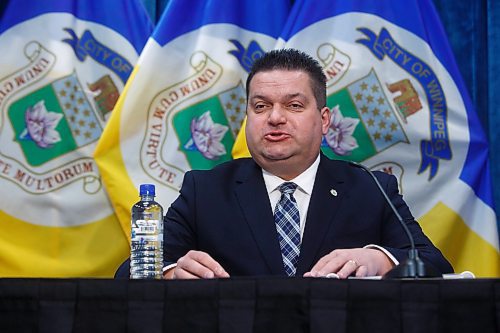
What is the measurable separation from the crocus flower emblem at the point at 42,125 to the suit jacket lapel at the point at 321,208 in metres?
1.08

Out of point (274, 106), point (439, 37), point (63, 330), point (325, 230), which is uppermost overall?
point (439, 37)

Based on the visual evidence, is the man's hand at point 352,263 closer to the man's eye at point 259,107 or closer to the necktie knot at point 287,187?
the necktie knot at point 287,187

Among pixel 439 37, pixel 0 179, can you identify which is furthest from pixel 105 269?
pixel 439 37

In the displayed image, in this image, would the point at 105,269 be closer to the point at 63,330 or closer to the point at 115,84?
the point at 115,84

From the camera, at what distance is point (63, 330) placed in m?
1.35

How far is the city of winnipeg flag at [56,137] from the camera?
2.85 m

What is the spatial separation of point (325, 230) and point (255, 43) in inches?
40.0

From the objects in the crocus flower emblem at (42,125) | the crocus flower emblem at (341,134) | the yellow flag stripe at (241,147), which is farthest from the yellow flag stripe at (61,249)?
the crocus flower emblem at (341,134)

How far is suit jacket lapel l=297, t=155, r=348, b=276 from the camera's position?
7.05 feet

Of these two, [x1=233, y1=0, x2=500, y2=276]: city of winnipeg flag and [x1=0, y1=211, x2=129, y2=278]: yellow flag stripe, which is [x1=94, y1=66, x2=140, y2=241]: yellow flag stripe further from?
[x1=233, y1=0, x2=500, y2=276]: city of winnipeg flag

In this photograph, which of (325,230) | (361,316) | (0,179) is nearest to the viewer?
(361,316)

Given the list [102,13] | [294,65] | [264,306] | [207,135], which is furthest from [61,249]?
[264,306]

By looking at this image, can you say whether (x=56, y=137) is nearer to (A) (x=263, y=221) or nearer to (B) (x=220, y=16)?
(B) (x=220, y=16)

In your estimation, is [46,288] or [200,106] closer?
[46,288]
